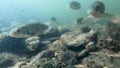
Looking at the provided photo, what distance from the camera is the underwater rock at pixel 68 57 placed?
7913 mm

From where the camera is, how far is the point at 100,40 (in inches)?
360

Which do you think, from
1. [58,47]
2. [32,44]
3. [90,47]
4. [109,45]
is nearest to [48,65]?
[90,47]

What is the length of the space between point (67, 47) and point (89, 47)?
952 millimetres

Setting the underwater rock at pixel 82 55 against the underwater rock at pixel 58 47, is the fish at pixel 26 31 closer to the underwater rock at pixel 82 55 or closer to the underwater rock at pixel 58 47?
the underwater rock at pixel 82 55

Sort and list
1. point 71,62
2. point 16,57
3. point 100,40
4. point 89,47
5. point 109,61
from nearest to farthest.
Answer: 1. point 109,61
2. point 71,62
3. point 89,47
4. point 100,40
5. point 16,57

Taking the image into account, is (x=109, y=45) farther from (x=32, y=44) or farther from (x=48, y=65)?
(x=32, y=44)

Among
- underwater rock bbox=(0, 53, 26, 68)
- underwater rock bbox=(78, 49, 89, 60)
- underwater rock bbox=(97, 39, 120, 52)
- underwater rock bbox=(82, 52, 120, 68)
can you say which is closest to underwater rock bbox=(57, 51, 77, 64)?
underwater rock bbox=(78, 49, 89, 60)

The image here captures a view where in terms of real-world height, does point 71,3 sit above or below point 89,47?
above

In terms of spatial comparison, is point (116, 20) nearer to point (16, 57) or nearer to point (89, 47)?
point (89, 47)

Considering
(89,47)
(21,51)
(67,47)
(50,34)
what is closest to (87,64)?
(89,47)

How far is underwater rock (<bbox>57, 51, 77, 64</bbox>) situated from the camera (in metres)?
7.91

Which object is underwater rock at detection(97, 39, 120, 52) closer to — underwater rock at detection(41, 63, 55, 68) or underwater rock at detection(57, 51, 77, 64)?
underwater rock at detection(57, 51, 77, 64)

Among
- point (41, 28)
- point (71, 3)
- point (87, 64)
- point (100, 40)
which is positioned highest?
point (71, 3)

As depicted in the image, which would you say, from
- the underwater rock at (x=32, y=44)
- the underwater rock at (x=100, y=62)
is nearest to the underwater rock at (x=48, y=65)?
the underwater rock at (x=100, y=62)
